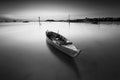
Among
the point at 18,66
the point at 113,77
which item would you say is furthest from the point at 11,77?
the point at 113,77

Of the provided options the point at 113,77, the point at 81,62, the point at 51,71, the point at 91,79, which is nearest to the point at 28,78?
the point at 51,71

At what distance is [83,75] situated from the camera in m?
4.81

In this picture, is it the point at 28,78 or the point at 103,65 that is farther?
the point at 103,65

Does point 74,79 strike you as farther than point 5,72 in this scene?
No

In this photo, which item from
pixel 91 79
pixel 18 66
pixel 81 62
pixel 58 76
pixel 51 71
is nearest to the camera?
pixel 91 79

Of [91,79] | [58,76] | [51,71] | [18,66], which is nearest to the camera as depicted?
[91,79]

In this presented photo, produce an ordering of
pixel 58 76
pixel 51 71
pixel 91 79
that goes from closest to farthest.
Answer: pixel 91 79
pixel 58 76
pixel 51 71

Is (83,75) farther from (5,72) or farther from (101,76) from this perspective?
(5,72)

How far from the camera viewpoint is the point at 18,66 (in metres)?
5.71

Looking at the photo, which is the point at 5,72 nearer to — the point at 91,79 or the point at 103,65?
the point at 91,79

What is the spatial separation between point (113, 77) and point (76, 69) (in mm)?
2051

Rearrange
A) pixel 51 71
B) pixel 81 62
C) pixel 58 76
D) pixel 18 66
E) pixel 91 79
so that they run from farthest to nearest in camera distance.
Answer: pixel 81 62, pixel 18 66, pixel 51 71, pixel 58 76, pixel 91 79

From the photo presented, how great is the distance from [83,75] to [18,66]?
4.30 m

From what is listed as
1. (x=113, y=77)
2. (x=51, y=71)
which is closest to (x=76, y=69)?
(x=51, y=71)
